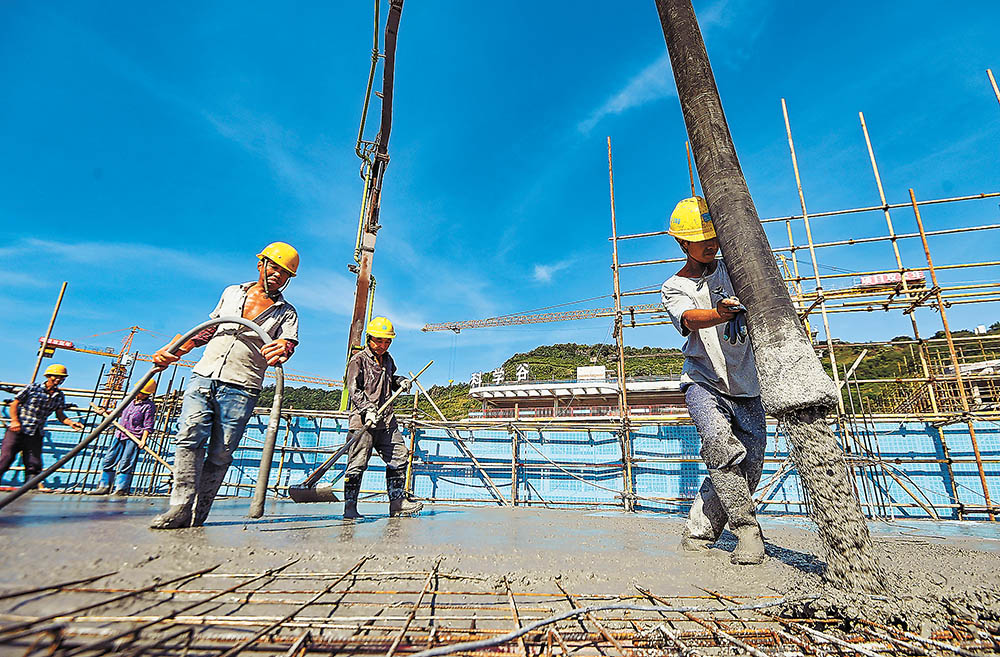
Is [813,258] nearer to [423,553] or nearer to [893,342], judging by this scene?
[893,342]

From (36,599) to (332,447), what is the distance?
30.8 ft

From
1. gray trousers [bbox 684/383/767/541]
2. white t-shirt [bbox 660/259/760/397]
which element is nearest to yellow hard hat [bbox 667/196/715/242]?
white t-shirt [bbox 660/259/760/397]

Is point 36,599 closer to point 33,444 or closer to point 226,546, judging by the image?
point 226,546

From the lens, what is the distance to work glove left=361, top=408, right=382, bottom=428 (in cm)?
457

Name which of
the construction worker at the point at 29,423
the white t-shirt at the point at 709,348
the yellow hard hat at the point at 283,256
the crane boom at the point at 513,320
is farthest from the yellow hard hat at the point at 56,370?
the crane boom at the point at 513,320

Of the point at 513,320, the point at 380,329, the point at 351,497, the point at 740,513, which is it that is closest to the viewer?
the point at 740,513

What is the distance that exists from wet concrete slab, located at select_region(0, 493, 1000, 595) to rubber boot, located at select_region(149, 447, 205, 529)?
129 mm

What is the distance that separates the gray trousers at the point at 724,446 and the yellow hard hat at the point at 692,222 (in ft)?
3.04

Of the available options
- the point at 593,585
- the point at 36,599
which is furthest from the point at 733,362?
the point at 36,599

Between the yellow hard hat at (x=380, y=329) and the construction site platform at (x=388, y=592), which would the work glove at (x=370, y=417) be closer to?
the yellow hard hat at (x=380, y=329)

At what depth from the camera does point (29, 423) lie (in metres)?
6.25

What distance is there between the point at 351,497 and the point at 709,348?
3363 mm

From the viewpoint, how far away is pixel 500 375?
143 feet

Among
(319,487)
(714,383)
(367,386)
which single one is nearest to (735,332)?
(714,383)
